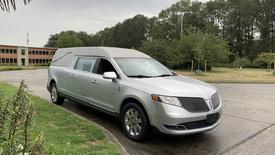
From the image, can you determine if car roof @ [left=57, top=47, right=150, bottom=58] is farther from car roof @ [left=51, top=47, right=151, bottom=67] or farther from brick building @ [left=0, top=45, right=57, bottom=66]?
brick building @ [left=0, top=45, right=57, bottom=66]

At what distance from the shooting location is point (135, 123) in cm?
564

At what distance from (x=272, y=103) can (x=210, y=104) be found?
256 inches

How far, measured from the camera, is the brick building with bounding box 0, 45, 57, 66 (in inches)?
2478

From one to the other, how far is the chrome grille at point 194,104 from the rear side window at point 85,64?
286cm

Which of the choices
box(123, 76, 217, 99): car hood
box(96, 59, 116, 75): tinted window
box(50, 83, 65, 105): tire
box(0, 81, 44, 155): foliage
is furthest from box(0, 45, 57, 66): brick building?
box(0, 81, 44, 155): foliage

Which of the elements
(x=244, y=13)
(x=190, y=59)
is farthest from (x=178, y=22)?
(x=190, y=59)

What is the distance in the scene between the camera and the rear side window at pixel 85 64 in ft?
23.9

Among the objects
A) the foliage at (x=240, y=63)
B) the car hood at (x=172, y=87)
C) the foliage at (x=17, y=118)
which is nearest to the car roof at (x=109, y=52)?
the car hood at (x=172, y=87)

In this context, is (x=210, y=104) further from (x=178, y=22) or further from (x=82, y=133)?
(x=178, y=22)

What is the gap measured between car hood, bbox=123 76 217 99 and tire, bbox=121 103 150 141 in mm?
409

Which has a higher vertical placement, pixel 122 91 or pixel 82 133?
pixel 122 91

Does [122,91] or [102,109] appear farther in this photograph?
[102,109]

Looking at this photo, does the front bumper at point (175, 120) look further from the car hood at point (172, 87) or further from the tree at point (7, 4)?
the tree at point (7, 4)

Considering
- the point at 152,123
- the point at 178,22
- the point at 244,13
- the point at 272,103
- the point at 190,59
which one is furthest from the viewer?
the point at 244,13
